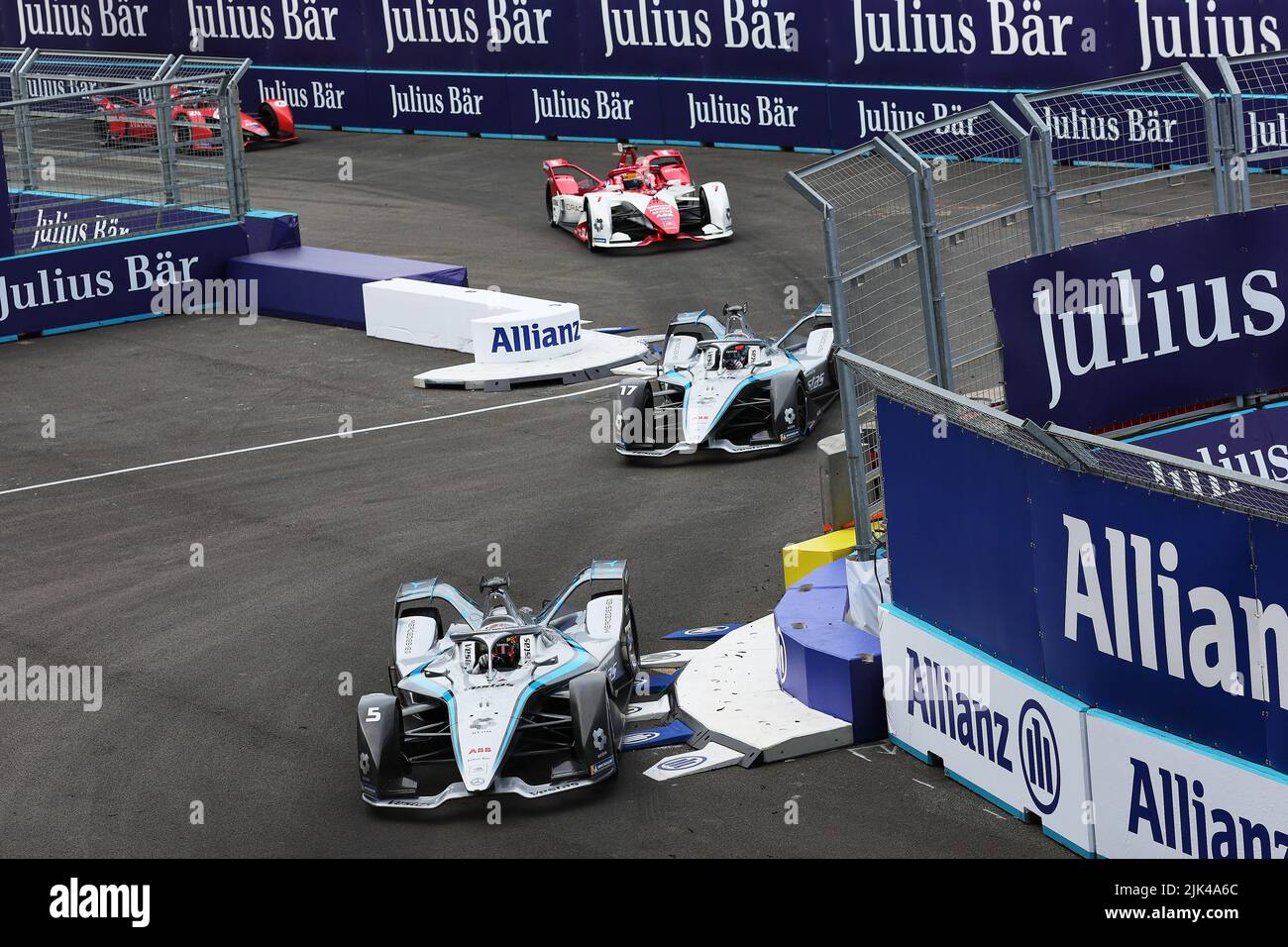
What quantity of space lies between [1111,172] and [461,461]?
636 centimetres

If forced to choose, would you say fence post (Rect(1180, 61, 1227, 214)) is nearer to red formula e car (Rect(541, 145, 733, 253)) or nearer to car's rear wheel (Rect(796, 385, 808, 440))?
car's rear wheel (Rect(796, 385, 808, 440))

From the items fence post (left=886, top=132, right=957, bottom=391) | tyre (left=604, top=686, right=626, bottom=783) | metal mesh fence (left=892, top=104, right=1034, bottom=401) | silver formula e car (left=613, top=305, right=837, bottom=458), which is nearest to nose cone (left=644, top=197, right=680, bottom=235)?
silver formula e car (left=613, top=305, right=837, bottom=458)

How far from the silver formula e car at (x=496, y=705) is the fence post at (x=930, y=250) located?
2.41 meters

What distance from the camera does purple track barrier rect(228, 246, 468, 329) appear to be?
2288 cm

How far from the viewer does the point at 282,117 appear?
37281mm

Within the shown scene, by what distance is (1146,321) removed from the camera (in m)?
11.5

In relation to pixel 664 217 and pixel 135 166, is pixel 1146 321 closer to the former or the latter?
pixel 664 217

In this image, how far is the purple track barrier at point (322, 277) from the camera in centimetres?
2288

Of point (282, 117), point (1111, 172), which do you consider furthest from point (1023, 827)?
point (282, 117)

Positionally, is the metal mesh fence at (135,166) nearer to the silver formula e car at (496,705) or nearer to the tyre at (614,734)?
the silver formula e car at (496,705)

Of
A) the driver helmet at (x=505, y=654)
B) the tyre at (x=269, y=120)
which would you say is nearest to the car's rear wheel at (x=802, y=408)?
the driver helmet at (x=505, y=654)

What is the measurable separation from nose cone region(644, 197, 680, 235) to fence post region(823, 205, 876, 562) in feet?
48.3

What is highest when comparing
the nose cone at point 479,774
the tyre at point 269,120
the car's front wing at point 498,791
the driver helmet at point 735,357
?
the tyre at point 269,120
